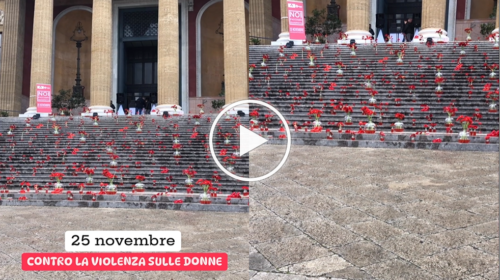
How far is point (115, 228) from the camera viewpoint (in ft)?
27.7

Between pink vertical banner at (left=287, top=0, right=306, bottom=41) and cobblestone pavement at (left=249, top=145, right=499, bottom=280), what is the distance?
15826mm

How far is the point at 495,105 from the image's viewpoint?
11.4m

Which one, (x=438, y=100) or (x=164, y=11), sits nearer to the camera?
(x=438, y=100)

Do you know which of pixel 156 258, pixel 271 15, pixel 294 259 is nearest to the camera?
pixel 294 259

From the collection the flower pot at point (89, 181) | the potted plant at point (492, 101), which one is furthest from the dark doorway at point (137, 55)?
the potted plant at point (492, 101)

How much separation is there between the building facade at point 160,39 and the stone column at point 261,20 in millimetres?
53

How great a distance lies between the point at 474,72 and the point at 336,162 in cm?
1000

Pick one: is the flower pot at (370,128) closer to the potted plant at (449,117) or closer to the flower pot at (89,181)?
the potted plant at (449,117)

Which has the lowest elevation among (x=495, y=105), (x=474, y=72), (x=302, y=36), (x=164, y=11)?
(x=495, y=105)

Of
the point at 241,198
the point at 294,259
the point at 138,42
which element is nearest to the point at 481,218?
the point at 294,259

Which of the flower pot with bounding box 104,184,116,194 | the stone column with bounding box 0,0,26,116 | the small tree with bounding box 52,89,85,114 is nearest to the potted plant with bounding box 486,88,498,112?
the flower pot with bounding box 104,184,116,194

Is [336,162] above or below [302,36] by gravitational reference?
below

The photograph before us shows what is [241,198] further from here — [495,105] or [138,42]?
[138,42]

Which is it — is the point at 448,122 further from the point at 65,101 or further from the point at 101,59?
the point at 65,101
